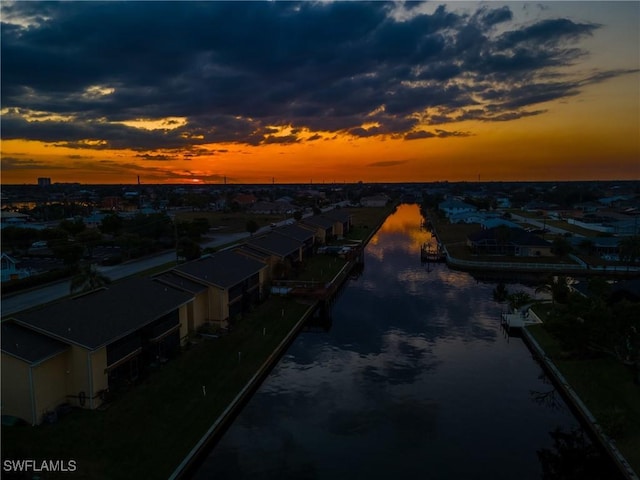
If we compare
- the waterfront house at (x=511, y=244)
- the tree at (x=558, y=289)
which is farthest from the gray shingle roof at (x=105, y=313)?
the waterfront house at (x=511, y=244)

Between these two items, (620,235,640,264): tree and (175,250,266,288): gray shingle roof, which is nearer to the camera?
(175,250,266,288): gray shingle roof

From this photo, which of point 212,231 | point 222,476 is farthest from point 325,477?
point 212,231

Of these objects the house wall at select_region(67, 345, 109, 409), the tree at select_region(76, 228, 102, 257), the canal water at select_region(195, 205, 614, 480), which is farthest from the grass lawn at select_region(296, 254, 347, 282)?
the tree at select_region(76, 228, 102, 257)

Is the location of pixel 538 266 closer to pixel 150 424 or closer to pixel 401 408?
pixel 401 408

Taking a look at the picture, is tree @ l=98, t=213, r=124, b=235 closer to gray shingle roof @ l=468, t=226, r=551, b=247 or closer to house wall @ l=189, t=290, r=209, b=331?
house wall @ l=189, t=290, r=209, b=331

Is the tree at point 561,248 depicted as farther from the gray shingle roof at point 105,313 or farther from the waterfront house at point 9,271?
the waterfront house at point 9,271

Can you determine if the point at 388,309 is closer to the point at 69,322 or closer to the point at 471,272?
the point at 471,272
